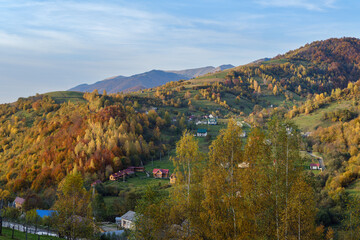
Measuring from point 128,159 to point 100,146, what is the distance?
33.9 feet

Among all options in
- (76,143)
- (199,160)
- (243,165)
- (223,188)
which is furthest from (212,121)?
(223,188)

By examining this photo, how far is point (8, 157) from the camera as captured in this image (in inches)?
3922

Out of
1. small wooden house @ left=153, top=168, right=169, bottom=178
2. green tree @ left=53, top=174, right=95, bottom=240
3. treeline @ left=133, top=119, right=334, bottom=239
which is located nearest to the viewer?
treeline @ left=133, top=119, right=334, bottom=239

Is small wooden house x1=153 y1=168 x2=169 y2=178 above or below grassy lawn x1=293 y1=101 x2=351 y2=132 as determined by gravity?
below

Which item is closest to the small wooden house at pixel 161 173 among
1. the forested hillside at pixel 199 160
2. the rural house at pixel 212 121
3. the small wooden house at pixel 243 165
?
the forested hillside at pixel 199 160

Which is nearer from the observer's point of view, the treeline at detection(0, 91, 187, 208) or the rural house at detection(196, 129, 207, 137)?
the treeline at detection(0, 91, 187, 208)

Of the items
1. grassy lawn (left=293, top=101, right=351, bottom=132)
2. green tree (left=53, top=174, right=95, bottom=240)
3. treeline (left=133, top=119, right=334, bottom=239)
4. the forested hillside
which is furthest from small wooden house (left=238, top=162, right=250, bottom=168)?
grassy lawn (left=293, top=101, right=351, bottom=132)

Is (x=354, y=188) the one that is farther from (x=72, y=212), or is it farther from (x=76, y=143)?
(x=76, y=143)

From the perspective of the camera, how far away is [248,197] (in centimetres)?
1702

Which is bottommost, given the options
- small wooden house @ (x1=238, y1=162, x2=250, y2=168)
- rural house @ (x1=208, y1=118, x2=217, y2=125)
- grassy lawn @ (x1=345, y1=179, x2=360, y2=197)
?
grassy lawn @ (x1=345, y1=179, x2=360, y2=197)

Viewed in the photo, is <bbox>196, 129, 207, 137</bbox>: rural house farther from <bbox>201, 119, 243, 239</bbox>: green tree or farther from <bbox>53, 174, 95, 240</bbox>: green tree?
<bbox>201, 119, 243, 239</bbox>: green tree

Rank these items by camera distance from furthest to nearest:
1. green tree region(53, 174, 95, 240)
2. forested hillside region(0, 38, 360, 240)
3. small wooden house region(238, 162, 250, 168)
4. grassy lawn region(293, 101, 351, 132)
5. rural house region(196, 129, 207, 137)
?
rural house region(196, 129, 207, 137) → grassy lawn region(293, 101, 351, 132) → green tree region(53, 174, 95, 240) → small wooden house region(238, 162, 250, 168) → forested hillside region(0, 38, 360, 240)

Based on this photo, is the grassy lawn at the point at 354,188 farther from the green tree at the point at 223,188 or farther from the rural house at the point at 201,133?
the rural house at the point at 201,133

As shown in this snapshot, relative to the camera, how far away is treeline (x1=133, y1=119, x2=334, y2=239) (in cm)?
1691
